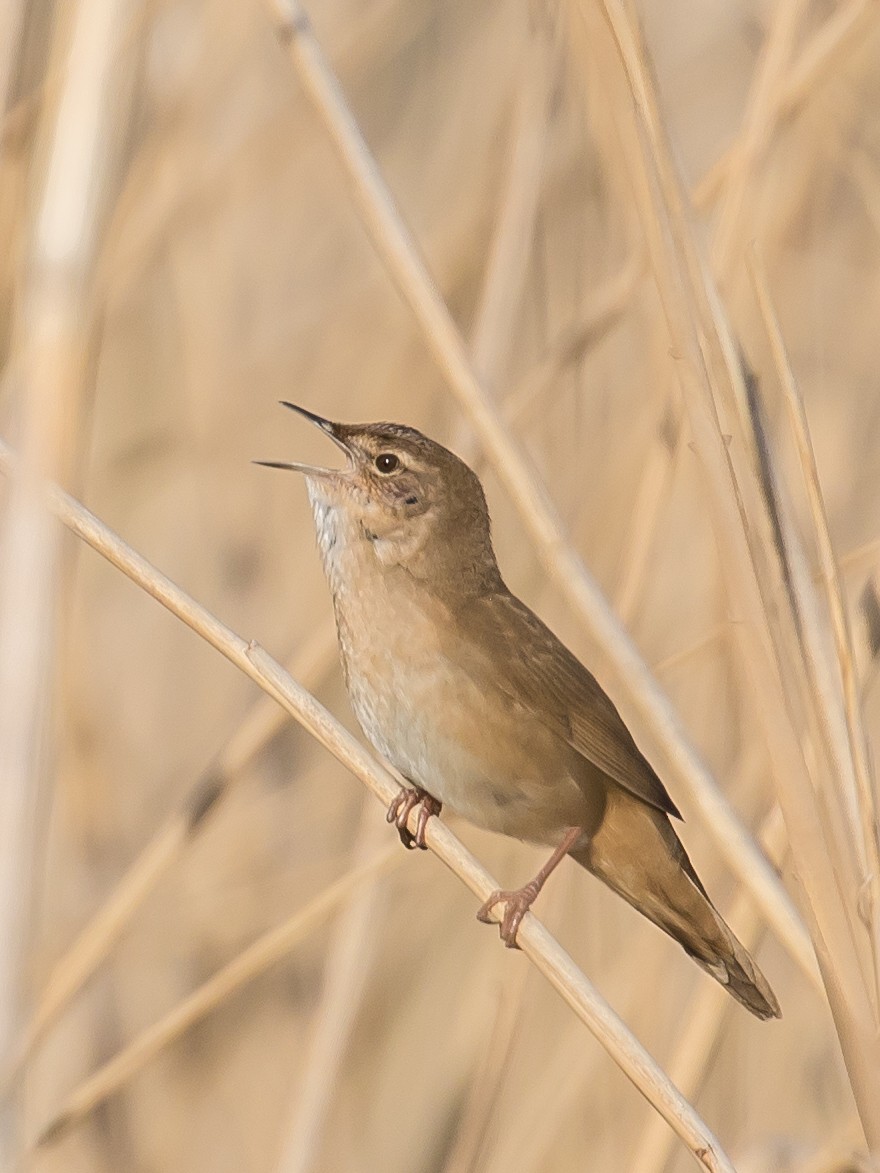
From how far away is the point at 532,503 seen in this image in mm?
1528

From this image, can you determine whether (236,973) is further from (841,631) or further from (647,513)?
(841,631)

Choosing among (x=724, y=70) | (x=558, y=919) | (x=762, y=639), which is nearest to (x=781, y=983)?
(x=558, y=919)

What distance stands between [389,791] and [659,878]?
568 millimetres

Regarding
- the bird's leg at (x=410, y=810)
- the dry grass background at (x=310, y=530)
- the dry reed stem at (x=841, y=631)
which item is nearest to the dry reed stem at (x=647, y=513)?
the dry grass background at (x=310, y=530)

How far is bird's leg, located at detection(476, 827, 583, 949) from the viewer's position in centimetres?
158

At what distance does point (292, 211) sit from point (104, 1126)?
1.95 metres

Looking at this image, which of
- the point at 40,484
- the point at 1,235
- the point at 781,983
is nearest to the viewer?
the point at 40,484

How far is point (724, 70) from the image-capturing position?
2.79 m

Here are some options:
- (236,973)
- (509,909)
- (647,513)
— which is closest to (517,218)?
(647,513)

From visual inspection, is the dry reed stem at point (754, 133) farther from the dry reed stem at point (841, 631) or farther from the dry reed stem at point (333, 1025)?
the dry reed stem at point (333, 1025)

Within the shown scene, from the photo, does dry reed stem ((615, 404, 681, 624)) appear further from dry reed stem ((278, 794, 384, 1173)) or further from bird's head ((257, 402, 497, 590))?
dry reed stem ((278, 794, 384, 1173))

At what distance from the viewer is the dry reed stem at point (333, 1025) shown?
195 cm

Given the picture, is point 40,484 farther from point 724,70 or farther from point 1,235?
point 724,70

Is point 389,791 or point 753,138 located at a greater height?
point 753,138
